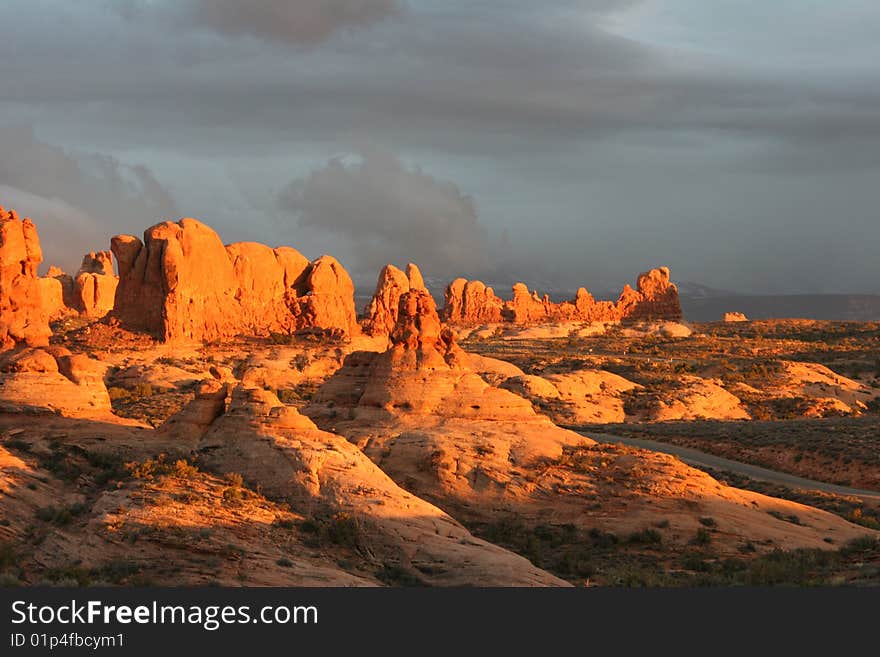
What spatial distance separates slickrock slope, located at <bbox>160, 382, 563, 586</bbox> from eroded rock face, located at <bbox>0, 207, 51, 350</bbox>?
956 cm

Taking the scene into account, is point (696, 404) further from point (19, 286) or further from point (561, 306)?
point (561, 306)

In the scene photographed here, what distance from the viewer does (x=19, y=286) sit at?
37562mm

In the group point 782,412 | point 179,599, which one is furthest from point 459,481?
point 782,412

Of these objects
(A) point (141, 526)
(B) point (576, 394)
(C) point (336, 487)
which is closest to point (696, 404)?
(B) point (576, 394)

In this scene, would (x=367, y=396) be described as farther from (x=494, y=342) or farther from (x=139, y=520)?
(x=494, y=342)

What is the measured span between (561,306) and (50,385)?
373ft

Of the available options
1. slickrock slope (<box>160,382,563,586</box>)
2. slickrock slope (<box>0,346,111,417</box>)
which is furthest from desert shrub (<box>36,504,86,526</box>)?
slickrock slope (<box>0,346,111,417</box>)

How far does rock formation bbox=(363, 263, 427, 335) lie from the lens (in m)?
96.8

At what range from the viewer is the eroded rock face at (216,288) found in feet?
254

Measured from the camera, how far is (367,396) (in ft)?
127

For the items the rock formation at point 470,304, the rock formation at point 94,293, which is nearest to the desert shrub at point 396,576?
the rock formation at point 94,293

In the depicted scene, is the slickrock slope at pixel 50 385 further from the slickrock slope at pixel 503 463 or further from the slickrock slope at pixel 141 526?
the slickrock slope at pixel 503 463

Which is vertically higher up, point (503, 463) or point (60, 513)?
point (503, 463)

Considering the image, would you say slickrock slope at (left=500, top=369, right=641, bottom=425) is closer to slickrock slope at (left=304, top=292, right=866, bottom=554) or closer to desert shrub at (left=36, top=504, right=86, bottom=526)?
slickrock slope at (left=304, top=292, right=866, bottom=554)
